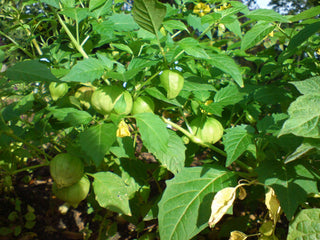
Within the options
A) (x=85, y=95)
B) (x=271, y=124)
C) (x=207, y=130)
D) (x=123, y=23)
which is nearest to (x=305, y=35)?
(x=271, y=124)

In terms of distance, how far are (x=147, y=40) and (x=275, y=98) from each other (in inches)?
21.0

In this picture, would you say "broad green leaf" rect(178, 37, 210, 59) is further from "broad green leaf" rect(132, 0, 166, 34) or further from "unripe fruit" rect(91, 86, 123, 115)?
"unripe fruit" rect(91, 86, 123, 115)

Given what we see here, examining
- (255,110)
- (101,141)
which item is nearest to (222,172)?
(255,110)

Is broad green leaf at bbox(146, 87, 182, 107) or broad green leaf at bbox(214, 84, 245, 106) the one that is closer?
broad green leaf at bbox(146, 87, 182, 107)

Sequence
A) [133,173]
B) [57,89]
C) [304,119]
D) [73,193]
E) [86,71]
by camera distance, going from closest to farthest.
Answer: [304,119] < [86,71] < [73,193] < [57,89] < [133,173]

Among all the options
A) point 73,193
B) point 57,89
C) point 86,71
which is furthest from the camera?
point 57,89

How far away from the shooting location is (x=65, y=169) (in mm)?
663

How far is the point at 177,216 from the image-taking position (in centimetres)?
74

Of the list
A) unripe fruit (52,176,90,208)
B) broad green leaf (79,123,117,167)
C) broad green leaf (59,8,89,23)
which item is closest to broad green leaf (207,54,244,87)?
broad green leaf (79,123,117,167)

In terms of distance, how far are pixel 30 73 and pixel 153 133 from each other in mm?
Result: 323

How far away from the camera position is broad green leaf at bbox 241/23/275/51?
81 cm

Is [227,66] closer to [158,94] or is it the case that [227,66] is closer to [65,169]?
[158,94]

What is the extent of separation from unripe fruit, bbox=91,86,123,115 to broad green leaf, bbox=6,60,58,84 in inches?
4.9

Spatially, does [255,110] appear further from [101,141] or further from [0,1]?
[0,1]
